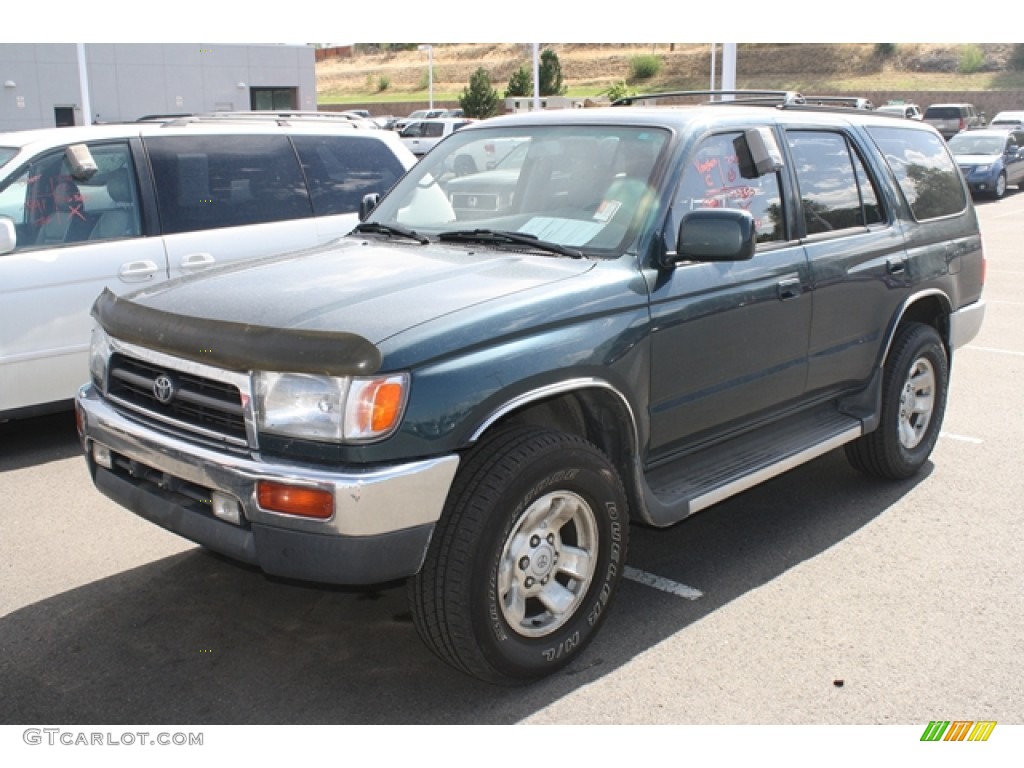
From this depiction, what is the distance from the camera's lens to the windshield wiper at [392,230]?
4.55 meters

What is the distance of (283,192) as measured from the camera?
7273 mm

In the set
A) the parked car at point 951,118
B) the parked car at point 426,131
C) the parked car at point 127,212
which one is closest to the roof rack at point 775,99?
the parked car at point 127,212

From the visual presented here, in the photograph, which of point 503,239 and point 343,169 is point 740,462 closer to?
point 503,239

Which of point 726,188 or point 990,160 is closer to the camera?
point 726,188

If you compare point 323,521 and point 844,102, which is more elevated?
point 844,102

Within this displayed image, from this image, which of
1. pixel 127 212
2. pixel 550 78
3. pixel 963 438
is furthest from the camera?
pixel 550 78

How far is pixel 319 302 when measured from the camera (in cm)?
358

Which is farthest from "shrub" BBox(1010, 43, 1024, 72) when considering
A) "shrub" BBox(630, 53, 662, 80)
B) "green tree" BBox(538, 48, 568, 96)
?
"green tree" BBox(538, 48, 568, 96)

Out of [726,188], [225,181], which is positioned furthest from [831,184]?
[225,181]

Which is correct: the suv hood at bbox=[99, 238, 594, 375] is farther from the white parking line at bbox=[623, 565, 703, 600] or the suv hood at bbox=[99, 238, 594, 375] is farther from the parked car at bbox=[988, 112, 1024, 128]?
the parked car at bbox=[988, 112, 1024, 128]

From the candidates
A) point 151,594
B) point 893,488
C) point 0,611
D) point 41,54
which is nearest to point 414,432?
point 151,594

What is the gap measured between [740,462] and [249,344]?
2214 millimetres

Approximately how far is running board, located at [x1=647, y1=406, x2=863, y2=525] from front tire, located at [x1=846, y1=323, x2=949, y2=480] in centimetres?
44

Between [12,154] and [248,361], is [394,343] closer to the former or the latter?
[248,361]
